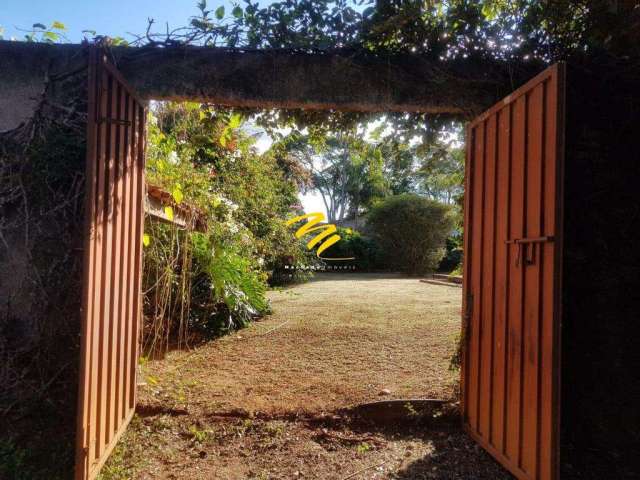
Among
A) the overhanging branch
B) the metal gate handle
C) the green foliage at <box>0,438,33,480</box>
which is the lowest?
the green foliage at <box>0,438,33,480</box>

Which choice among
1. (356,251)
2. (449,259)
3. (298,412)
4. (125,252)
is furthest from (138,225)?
(449,259)

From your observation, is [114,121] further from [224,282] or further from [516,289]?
[224,282]

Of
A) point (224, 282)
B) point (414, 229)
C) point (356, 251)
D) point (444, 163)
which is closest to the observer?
point (444, 163)

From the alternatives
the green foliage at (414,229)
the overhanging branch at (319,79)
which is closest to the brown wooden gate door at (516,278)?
the overhanging branch at (319,79)

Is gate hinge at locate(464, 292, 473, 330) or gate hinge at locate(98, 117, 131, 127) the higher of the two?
gate hinge at locate(98, 117, 131, 127)

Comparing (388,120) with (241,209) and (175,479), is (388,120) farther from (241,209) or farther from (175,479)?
(241,209)

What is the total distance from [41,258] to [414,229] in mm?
15388

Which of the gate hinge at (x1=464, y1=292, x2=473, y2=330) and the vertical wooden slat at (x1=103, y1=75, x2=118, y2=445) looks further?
the gate hinge at (x1=464, y1=292, x2=473, y2=330)

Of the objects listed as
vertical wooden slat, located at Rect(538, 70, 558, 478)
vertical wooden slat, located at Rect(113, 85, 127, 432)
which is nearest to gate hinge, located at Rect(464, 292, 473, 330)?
vertical wooden slat, located at Rect(538, 70, 558, 478)

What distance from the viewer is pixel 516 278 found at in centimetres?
258

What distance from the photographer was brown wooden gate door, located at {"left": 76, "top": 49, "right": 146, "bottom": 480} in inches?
87.2

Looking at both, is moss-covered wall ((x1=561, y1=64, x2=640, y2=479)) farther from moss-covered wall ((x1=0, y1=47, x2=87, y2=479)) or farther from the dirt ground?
moss-covered wall ((x1=0, y1=47, x2=87, y2=479))

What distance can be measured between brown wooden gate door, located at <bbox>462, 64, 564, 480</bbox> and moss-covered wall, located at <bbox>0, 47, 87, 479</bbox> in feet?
8.90

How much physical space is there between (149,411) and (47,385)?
0.83 metres
